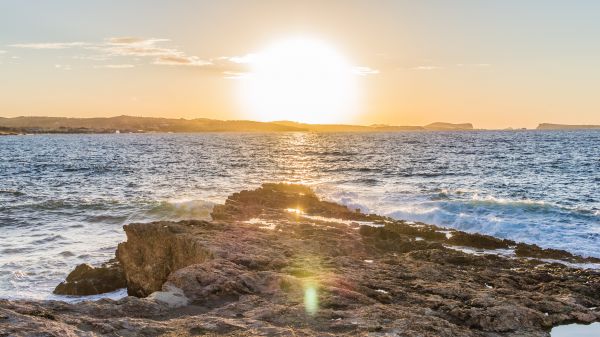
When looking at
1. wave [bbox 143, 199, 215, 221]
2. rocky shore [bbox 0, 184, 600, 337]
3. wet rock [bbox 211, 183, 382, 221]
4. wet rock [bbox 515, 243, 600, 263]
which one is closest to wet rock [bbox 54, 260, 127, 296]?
rocky shore [bbox 0, 184, 600, 337]

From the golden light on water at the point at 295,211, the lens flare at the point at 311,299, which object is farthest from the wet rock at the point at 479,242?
the lens flare at the point at 311,299

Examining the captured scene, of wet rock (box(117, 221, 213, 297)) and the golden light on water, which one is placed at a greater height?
wet rock (box(117, 221, 213, 297))

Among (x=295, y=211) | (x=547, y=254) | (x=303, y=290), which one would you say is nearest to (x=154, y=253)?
(x=303, y=290)

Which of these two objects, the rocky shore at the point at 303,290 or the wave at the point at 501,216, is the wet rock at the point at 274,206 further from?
the rocky shore at the point at 303,290

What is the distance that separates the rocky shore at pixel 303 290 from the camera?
25.8 feet

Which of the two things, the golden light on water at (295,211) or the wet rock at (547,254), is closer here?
the wet rock at (547,254)

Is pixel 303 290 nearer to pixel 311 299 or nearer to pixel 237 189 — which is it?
pixel 311 299

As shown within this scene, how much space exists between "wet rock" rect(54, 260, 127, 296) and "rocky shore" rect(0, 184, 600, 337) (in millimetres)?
33

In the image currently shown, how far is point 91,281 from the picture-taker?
52.7 feet

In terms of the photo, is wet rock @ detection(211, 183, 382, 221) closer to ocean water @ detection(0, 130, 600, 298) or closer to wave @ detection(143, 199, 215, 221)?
wave @ detection(143, 199, 215, 221)

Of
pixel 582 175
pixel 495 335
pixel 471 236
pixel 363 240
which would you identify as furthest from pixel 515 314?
pixel 582 175

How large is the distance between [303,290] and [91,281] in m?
9.23

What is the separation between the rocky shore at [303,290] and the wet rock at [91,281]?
0.11 feet

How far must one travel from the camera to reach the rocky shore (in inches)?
309
